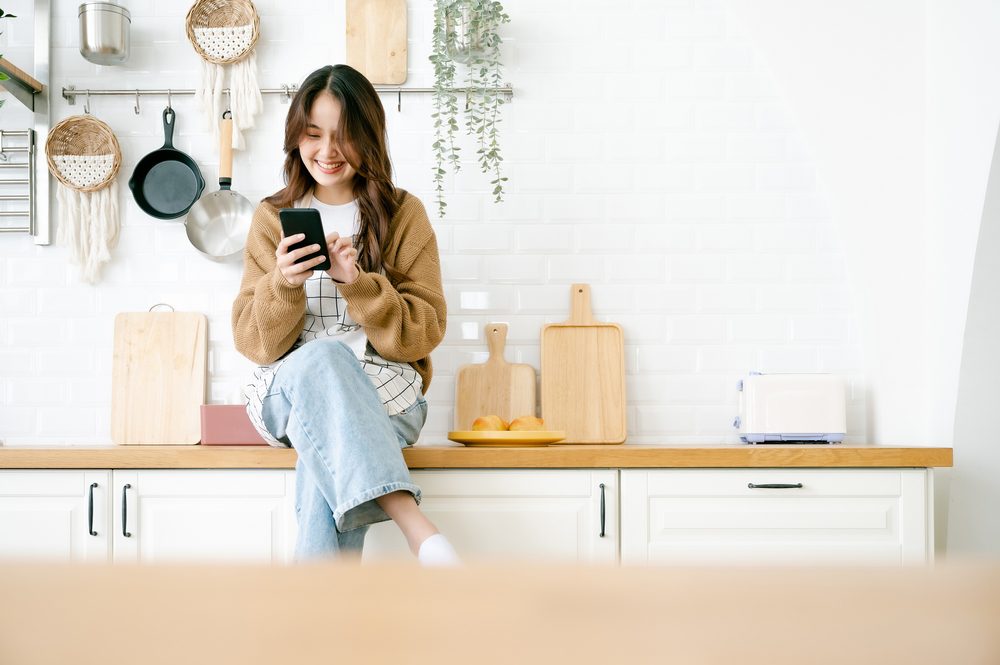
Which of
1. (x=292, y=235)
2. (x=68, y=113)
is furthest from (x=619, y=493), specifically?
(x=68, y=113)

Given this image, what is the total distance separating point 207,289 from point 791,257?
173 centimetres

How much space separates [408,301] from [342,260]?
0.24 meters

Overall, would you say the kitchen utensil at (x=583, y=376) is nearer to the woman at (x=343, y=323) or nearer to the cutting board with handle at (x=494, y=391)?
the cutting board with handle at (x=494, y=391)

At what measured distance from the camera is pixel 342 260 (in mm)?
1966

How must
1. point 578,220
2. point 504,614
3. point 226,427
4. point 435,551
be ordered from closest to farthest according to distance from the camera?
point 504,614 → point 435,551 → point 226,427 → point 578,220

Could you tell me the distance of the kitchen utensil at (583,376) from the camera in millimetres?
2637

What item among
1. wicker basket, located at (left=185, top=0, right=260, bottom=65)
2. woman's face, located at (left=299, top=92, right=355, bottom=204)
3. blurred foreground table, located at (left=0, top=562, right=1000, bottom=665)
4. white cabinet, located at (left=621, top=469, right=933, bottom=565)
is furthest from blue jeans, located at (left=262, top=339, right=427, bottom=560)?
blurred foreground table, located at (left=0, top=562, right=1000, bottom=665)

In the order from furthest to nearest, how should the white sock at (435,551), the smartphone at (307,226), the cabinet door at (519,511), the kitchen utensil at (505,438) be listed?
the kitchen utensil at (505,438), the cabinet door at (519,511), the smartphone at (307,226), the white sock at (435,551)

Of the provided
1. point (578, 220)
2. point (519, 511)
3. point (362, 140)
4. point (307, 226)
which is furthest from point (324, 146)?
point (519, 511)

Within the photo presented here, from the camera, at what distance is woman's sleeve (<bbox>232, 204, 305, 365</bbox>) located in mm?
2025

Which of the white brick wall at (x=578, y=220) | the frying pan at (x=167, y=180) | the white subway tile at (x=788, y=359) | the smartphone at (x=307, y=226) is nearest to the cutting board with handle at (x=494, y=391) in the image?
the white brick wall at (x=578, y=220)

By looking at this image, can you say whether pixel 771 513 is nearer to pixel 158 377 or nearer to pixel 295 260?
pixel 295 260

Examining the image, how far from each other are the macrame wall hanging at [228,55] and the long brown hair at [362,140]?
520 millimetres

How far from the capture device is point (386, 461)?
173 centimetres
